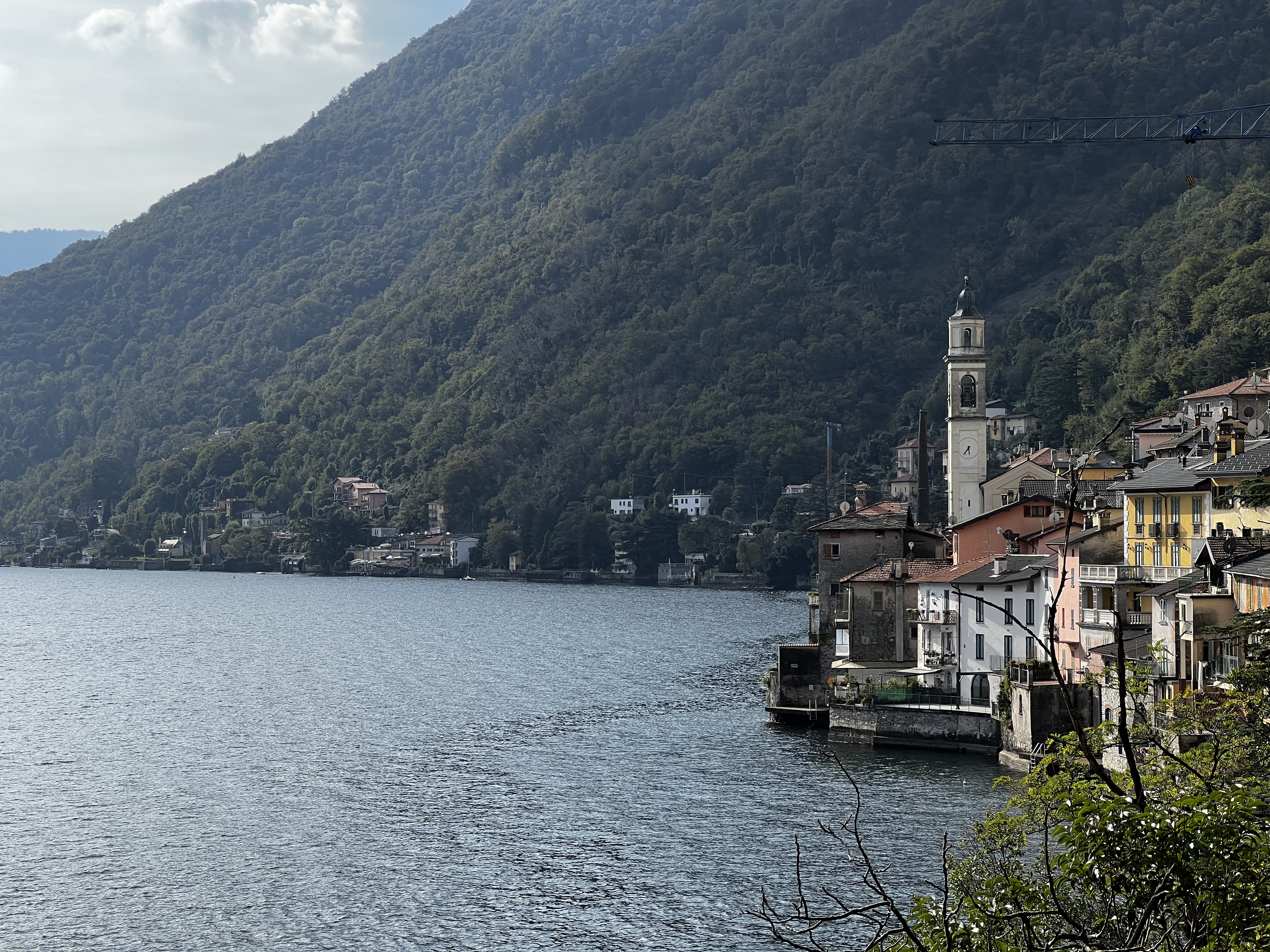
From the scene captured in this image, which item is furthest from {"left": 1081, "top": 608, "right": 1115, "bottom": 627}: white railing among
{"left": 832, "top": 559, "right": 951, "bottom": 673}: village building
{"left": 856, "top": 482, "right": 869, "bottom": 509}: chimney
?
{"left": 856, "top": 482, "right": 869, "bottom": 509}: chimney

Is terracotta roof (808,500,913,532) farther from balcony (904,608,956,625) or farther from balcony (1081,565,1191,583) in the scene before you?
balcony (1081,565,1191,583)

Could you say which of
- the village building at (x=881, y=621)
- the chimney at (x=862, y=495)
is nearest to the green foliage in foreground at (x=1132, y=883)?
the village building at (x=881, y=621)

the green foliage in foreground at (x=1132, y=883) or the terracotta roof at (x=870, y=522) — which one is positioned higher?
the terracotta roof at (x=870, y=522)

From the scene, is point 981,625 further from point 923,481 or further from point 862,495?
point 862,495

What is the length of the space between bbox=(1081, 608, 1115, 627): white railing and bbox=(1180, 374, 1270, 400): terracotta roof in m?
42.4

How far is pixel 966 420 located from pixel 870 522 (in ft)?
144

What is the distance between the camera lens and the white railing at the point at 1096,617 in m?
55.0

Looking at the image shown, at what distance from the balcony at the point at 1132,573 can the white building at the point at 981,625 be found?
312cm

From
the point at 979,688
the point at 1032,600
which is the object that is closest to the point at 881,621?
the point at 979,688

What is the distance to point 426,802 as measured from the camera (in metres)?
55.0

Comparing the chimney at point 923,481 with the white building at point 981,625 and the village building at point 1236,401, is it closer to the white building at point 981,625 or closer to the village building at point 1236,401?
the village building at point 1236,401

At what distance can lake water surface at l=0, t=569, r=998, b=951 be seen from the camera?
128 feet

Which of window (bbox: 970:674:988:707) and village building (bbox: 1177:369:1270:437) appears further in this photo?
village building (bbox: 1177:369:1270:437)

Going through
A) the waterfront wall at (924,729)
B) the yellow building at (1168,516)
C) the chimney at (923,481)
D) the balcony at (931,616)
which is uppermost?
the chimney at (923,481)
